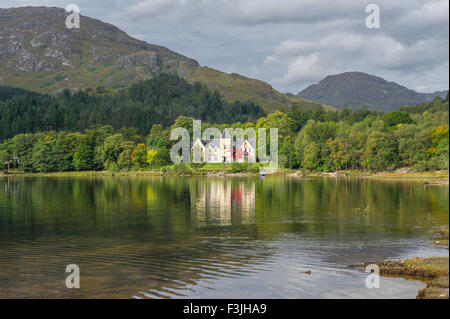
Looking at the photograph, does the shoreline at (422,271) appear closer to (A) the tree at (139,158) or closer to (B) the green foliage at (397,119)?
(B) the green foliage at (397,119)

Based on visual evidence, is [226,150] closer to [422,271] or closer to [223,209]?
[223,209]

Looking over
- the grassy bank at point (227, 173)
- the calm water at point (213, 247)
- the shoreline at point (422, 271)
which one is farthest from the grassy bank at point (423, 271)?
the grassy bank at point (227, 173)

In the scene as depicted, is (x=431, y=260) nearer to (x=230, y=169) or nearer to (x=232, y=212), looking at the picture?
(x=232, y=212)

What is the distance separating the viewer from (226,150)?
15612cm

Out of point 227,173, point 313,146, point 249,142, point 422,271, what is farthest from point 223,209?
point 249,142

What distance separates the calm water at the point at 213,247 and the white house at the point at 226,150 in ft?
322

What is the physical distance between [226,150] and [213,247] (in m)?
127

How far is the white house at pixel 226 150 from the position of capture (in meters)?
154

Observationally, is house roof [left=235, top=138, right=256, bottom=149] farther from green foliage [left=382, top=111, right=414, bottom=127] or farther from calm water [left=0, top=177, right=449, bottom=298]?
calm water [left=0, top=177, right=449, bottom=298]

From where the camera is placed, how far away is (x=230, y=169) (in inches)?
5472

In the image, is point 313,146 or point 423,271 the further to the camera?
point 313,146

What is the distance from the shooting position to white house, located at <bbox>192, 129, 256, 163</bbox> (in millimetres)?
153625
